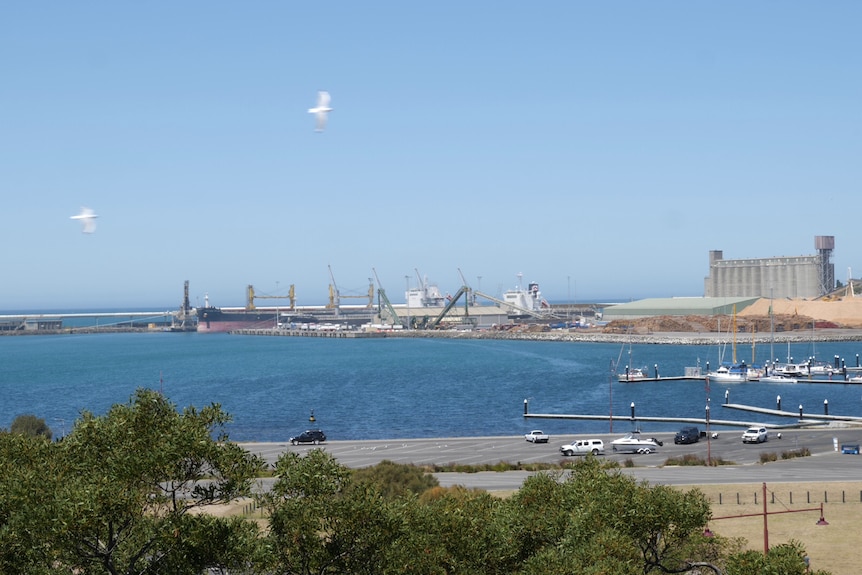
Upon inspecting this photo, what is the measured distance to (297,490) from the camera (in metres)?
14.5

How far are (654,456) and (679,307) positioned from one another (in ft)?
407

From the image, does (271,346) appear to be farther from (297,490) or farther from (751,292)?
(297,490)

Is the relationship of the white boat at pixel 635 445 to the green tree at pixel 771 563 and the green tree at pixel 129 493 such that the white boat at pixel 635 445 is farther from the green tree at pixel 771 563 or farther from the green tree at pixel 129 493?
the green tree at pixel 129 493

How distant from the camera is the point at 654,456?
38594mm

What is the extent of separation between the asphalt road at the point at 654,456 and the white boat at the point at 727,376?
35872 mm

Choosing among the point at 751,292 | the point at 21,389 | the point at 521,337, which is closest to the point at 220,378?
the point at 21,389

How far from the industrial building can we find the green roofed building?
48.9ft

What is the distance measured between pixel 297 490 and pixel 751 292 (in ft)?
566

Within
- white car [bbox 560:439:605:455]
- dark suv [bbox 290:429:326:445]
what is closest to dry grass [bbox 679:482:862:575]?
white car [bbox 560:439:605:455]

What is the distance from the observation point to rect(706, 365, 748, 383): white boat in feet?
271

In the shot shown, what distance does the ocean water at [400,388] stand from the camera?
189 ft

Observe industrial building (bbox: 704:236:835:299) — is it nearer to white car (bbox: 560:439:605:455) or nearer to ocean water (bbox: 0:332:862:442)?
ocean water (bbox: 0:332:862:442)

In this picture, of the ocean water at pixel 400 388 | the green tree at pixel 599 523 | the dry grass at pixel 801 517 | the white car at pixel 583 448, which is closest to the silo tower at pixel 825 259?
the ocean water at pixel 400 388

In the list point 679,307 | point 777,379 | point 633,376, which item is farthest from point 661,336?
point 633,376
